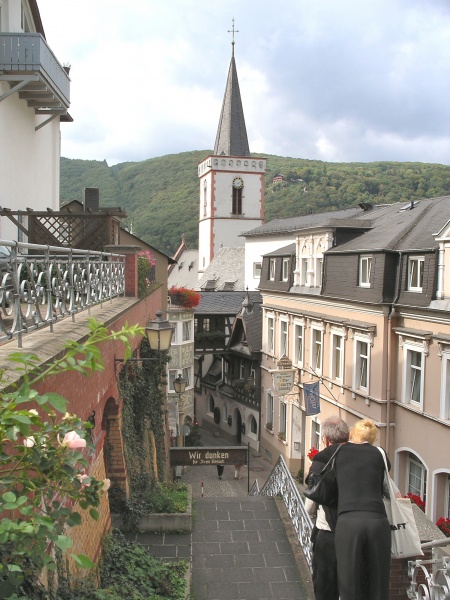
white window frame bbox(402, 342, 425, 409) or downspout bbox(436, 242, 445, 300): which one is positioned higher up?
downspout bbox(436, 242, 445, 300)

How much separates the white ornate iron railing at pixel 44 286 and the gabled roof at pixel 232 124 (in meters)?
56.3

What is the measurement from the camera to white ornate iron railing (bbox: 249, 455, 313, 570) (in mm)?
9656

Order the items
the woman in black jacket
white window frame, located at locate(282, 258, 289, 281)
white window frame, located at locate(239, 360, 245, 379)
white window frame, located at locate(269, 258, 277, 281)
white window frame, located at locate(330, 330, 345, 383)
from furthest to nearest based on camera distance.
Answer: white window frame, located at locate(239, 360, 245, 379)
white window frame, located at locate(269, 258, 277, 281)
white window frame, located at locate(282, 258, 289, 281)
white window frame, located at locate(330, 330, 345, 383)
the woman in black jacket

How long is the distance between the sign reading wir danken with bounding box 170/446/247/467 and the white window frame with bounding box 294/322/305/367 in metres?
14.7

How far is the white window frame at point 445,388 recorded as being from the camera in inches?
712

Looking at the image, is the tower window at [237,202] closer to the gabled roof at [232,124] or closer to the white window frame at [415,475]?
the gabled roof at [232,124]

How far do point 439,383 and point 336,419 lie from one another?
14.1 metres

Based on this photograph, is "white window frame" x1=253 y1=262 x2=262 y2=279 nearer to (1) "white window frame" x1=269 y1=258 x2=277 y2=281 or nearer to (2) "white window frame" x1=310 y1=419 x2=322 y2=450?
(1) "white window frame" x1=269 y1=258 x2=277 y2=281

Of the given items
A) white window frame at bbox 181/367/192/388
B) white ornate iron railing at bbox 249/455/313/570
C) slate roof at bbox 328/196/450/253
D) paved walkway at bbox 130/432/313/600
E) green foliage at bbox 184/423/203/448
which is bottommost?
green foliage at bbox 184/423/203/448

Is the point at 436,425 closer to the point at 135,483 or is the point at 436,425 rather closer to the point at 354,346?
the point at 354,346

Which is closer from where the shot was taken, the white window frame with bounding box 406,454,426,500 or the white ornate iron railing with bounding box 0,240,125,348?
the white ornate iron railing with bounding box 0,240,125,348

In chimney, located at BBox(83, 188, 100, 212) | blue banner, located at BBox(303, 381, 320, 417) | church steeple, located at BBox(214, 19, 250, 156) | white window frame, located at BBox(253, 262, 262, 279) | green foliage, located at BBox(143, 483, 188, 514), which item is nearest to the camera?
green foliage, located at BBox(143, 483, 188, 514)

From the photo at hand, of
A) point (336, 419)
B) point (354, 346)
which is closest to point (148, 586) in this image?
point (336, 419)

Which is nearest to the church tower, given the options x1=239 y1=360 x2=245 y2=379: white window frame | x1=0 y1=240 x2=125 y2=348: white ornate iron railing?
x1=239 y1=360 x2=245 y2=379: white window frame
